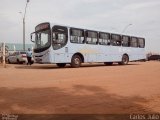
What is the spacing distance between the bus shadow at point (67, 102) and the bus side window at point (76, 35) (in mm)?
12668

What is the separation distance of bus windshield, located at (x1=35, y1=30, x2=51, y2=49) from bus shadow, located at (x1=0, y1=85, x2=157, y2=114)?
1150 centimetres

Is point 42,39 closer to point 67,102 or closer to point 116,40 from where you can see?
point 116,40

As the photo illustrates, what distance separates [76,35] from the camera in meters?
23.8

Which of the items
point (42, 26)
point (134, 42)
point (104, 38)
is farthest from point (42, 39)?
point (134, 42)

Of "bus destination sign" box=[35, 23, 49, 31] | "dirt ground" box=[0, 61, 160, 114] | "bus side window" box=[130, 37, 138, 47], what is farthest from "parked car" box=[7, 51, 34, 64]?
"dirt ground" box=[0, 61, 160, 114]

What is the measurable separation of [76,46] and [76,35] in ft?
2.79

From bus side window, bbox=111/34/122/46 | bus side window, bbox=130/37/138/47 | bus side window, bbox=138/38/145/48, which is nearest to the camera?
bus side window, bbox=111/34/122/46

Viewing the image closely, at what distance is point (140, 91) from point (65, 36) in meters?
12.7

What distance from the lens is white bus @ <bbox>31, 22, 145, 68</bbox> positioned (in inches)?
866

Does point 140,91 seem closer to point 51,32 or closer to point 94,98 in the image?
point 94,98

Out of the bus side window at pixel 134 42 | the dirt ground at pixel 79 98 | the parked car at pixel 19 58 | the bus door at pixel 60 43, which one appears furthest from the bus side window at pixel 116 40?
the dirt ground at pixel 79 98

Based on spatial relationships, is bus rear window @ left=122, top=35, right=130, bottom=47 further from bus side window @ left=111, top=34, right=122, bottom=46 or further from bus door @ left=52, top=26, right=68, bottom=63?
bus door @ left=52, top=26, right=68, bottom=63

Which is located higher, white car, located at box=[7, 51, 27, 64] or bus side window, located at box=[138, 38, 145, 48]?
bus side window, located at box=[138, 38, 145, 48]

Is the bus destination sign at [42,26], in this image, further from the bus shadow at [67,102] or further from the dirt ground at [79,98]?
the bus shadow at [67,102]
